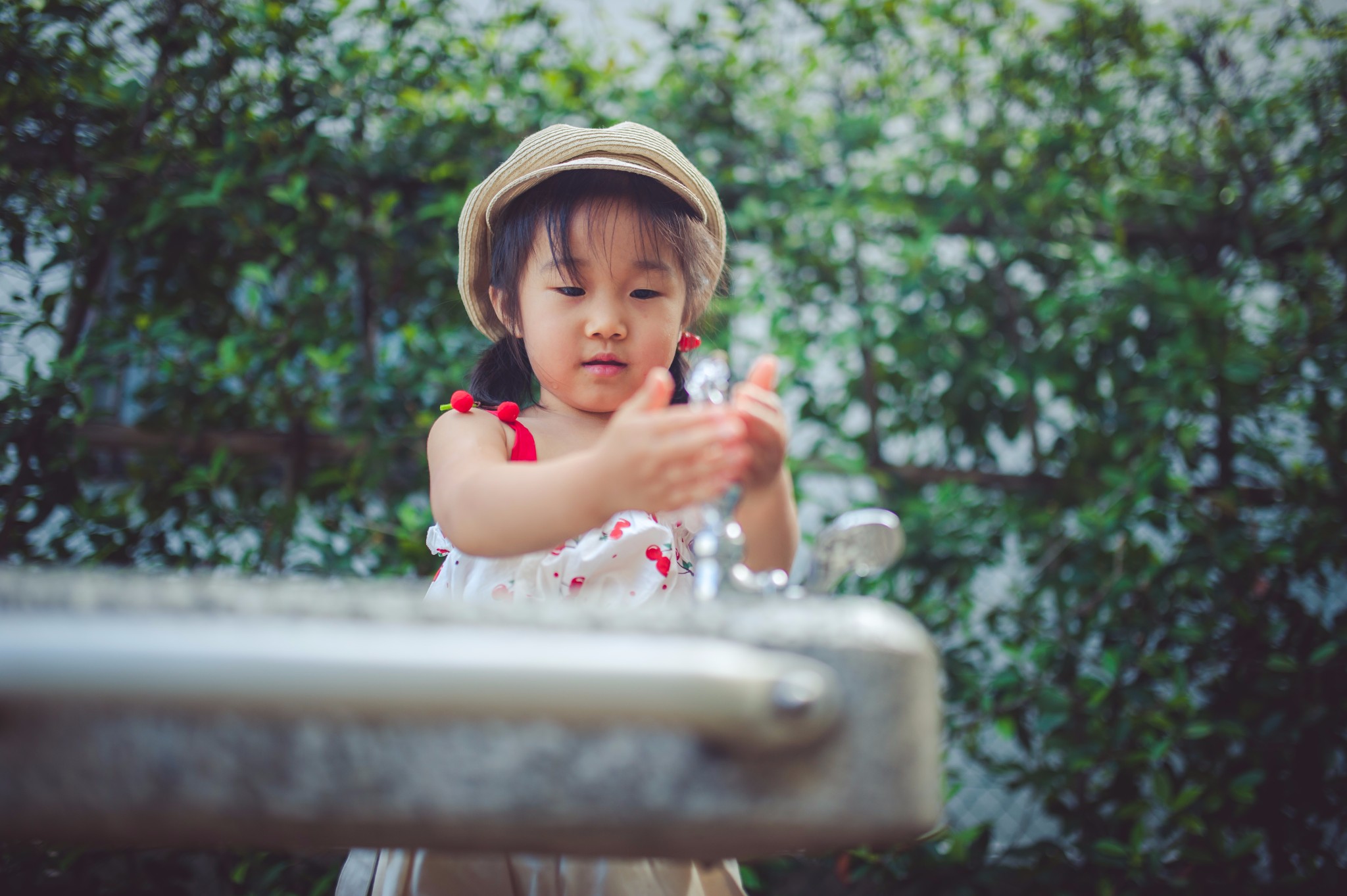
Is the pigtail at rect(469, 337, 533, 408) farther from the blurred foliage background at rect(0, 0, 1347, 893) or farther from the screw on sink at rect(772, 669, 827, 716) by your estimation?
the screw on sink at rect(772, 669, 827, 716)

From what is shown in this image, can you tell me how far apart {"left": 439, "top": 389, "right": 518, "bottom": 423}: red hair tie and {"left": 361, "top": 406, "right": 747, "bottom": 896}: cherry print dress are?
Answer: 0.01m

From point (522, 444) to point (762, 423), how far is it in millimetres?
399

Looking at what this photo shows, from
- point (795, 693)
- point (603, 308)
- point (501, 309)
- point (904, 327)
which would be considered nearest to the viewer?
point (795, 693)

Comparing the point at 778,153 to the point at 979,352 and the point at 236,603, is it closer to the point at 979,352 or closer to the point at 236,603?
the point at 979,352

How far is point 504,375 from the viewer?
1.23 meters

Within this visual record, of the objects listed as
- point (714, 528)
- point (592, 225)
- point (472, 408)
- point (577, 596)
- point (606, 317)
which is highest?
point (592, 225)

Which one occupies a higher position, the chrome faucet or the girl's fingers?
the girl's fingers

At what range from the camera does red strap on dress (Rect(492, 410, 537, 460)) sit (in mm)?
980

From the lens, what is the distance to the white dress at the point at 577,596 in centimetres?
87

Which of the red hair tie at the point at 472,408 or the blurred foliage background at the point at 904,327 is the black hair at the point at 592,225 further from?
the blurred foliage background at the point at 904,327

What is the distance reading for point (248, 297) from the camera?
70.7 inches

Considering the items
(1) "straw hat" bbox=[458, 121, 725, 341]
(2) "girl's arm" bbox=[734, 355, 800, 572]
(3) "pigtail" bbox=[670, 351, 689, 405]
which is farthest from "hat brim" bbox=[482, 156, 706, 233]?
(2) "girl's arm" bbox=[734, 355, 800, 572]

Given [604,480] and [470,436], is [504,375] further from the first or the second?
[604,480]

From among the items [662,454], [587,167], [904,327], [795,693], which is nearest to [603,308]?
[587,167]
